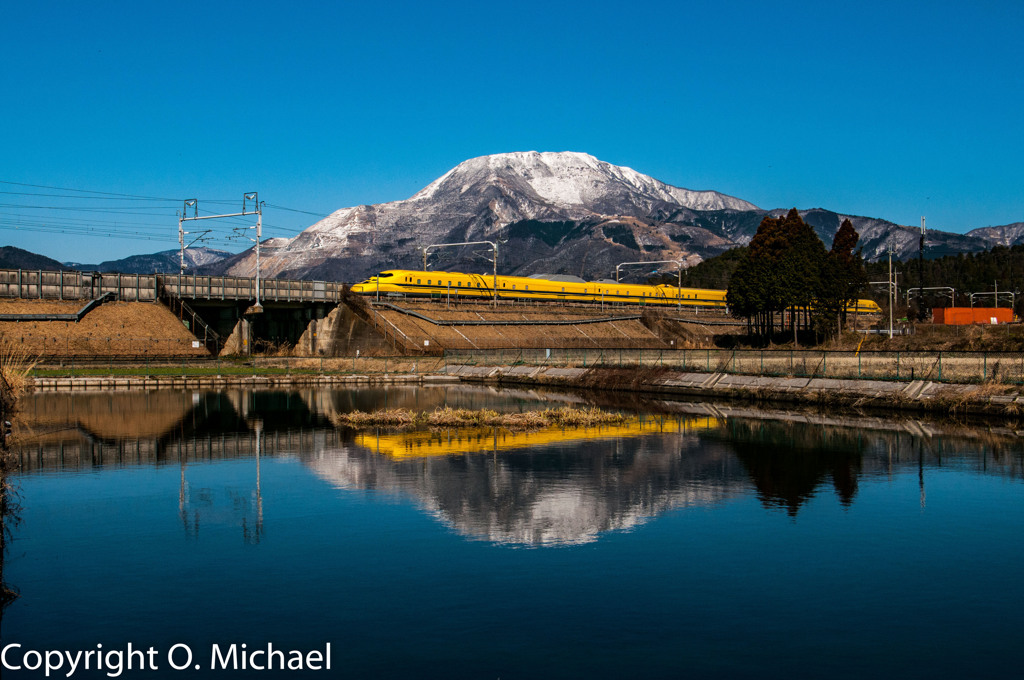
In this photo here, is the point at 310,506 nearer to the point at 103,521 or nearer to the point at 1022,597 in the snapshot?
the point at 103,521

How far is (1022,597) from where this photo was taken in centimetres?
1216

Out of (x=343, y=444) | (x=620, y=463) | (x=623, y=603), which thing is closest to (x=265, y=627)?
(x=623, y=603)

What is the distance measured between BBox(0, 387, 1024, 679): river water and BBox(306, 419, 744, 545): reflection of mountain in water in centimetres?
11

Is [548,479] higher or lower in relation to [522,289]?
lower

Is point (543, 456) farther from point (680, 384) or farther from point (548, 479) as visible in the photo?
point (680, 384)

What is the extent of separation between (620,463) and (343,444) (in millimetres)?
9237

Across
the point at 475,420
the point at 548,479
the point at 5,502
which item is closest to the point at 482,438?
the point at 475,420

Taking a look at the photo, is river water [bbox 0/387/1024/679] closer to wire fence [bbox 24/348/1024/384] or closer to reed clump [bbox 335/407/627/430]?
reed clump [bbox 335/407/627/430]

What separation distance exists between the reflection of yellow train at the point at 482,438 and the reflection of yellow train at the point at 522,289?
5844 centimetres

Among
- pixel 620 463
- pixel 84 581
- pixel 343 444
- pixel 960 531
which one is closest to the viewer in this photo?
pixel 84 581

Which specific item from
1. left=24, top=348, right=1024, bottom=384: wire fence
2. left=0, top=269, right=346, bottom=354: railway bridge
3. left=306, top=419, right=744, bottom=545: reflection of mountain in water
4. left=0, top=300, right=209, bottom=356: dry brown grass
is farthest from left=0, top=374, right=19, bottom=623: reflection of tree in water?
left=0, top=269, right=346, bottom=354: railway bridge

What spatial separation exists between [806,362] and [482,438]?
32.1 m

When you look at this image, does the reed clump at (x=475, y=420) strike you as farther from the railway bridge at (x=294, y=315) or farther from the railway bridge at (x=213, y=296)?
the railway bridge at (x=213, y=296)

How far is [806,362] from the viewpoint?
2132 inches
